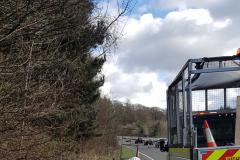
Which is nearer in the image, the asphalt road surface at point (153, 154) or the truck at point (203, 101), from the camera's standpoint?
the truck at point (203, 101)

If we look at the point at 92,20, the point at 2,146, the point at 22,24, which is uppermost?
the point at 92,20

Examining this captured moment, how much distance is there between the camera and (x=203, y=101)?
9.98 metres

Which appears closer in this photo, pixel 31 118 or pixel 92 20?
pixel 31 118

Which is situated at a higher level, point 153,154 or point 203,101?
point 153,154

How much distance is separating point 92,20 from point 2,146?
3.09 metres

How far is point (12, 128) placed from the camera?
8680 mm

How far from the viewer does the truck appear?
7.78 meters

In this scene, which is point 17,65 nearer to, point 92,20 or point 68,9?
point 68,9

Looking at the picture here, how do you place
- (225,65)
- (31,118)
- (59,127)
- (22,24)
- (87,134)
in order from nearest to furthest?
(22,24) → (225,65) → (31,118) → (59,127) → (87,134)

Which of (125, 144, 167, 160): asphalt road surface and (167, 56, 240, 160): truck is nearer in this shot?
(167, 56, 240, 160): truck

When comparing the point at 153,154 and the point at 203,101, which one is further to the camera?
Answer: the point at 153,154

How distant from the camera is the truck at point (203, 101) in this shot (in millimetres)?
7781

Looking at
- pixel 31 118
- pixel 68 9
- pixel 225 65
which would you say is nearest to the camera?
pixel 68 9

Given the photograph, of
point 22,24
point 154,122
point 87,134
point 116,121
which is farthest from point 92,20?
point 154,122
